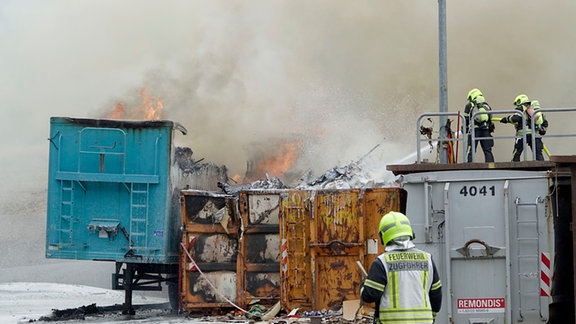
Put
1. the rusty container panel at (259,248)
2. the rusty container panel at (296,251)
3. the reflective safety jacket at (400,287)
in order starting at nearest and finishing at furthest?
the reflective safety jacket at (400,287), the rusty container panel at (296,251), the rusty container panel at (259,248)

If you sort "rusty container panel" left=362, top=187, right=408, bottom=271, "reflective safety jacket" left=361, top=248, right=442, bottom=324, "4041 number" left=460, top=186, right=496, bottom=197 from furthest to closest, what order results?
"rusty container panel" left=362, top=187, right=408, bottom=271 → "4041 number" left=460, top=186, right=496, bottom=197 → "reflective safety jacket" left=361, top=248, right=442, bottom=324

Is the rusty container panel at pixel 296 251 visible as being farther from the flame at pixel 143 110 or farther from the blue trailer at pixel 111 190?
the flame at pixel 143 110

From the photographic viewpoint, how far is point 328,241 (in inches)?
555

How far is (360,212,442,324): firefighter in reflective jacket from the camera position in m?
6.29

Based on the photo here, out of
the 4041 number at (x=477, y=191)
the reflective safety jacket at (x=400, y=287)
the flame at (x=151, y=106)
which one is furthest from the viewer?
the flame at (x=151, y=106)

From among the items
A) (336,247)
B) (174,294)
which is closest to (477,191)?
(336,247)

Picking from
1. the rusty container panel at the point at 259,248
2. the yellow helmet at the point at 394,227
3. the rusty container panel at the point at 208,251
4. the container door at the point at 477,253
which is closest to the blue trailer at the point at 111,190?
the rusty container panel at the point at 208,251

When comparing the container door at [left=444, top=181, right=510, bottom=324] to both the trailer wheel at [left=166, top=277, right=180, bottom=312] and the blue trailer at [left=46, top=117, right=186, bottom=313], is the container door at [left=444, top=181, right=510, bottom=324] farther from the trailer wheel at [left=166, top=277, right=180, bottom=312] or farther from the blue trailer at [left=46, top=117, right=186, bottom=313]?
the trailer wheel at [left=166, top=277, right=180, bottom=312]

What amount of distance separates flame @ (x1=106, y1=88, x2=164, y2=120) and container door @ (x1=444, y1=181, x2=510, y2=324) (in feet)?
37.8

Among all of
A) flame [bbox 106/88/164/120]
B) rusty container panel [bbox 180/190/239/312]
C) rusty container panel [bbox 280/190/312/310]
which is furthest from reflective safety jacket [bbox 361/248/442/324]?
flame [bbox 106/88/164/120]

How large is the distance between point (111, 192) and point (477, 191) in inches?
252

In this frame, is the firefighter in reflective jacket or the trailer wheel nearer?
the firefighter in reflective jacket

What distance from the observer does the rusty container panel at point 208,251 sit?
14734 mm

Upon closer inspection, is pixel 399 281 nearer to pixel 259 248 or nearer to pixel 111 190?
pixel 259 248
